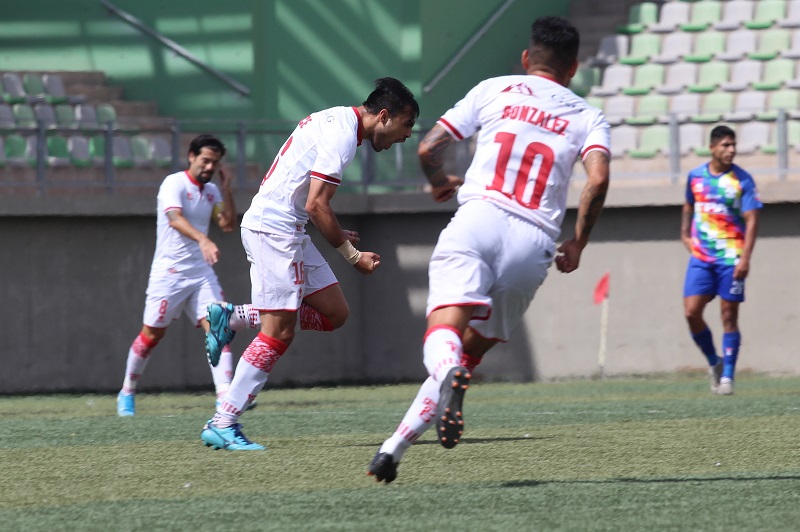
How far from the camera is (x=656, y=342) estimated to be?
15.8m

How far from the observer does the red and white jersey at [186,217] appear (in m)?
11.1

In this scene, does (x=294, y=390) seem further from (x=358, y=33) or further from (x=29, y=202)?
(x=358, y=33)

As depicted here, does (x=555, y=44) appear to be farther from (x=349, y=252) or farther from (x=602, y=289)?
(x=602, y=289)

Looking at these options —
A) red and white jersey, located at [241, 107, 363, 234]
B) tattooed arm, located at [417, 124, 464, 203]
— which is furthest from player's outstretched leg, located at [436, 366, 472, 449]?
red and white jersey, located at [241, 107, 363, 234]

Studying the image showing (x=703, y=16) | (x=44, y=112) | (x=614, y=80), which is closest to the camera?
(x=44, y=112)

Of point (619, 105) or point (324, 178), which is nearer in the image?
point (324, 178)

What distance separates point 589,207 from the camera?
6.28 m

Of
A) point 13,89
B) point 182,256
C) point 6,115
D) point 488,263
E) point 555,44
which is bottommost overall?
point 182,256

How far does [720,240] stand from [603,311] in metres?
3.67

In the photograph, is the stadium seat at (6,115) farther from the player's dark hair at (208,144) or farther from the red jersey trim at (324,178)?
the red jersey trim at (324,178)

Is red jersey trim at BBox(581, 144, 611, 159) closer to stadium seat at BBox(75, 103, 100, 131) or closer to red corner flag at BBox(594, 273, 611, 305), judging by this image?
red corner flag at BBox(594, 273, 611, 305)

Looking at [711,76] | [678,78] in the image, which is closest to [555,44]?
[711,76]

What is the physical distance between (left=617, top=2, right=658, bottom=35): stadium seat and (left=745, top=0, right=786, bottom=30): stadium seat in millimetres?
1464

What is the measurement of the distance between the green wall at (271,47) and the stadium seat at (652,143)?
5.07m
